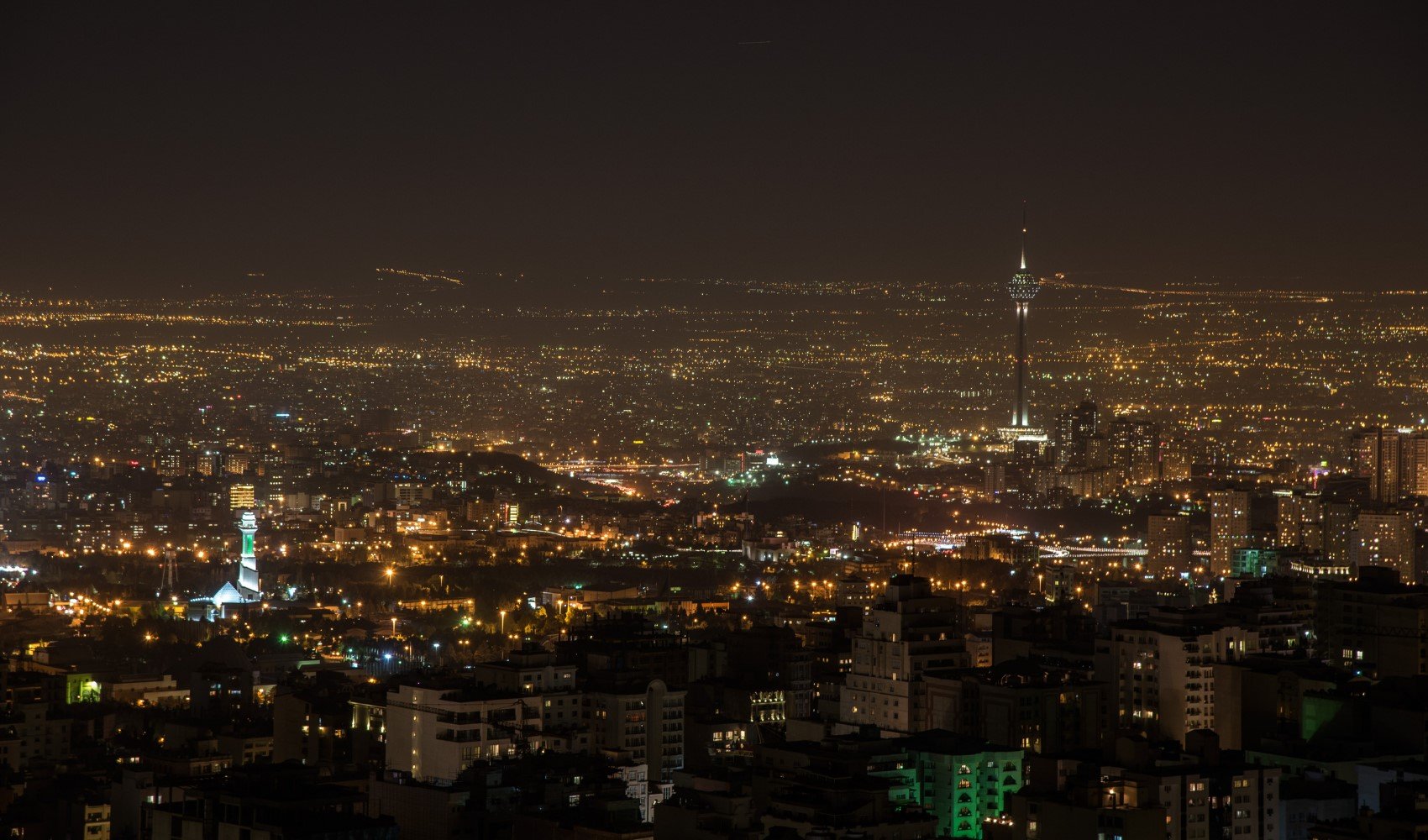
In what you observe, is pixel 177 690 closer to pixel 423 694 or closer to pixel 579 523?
pixel 423 694

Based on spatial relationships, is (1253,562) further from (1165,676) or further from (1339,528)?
(1165,676)

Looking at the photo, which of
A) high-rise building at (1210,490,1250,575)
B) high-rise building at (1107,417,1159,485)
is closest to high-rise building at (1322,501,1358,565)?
high-rise building at (1210,490,1250,575)

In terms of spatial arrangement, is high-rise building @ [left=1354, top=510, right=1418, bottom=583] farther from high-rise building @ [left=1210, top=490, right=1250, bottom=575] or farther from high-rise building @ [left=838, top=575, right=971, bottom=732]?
high-rise building @ [left=838, top=575, right=971, bottom=732]

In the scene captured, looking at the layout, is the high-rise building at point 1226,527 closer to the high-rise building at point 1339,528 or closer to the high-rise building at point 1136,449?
the high-rise building at point 1339,528

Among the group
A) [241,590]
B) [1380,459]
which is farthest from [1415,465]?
[241,590]

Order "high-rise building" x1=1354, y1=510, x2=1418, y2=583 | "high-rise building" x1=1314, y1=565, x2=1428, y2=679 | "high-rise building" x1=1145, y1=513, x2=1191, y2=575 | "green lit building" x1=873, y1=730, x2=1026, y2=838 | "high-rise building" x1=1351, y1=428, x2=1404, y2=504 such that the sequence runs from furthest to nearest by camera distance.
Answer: "high-rise building" x1=1351, y1=428, x2=1404, y2=504, "high-rise building" x1=1145, y1=513, x2=1191, y2=575, "high-rise building" x1=1354, y1=510, x2=1418, y2=583, "high-rise building" x1=1314, y1=565, x2=1428, y2=679, "green lit building" x1=873, y1=730, x2=1026, y2=838


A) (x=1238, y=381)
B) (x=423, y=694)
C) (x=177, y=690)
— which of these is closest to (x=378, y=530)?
(x=1238, y=381)

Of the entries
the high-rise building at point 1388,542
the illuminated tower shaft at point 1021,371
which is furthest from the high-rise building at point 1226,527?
the illuminated tower shaft at point 1021,371
